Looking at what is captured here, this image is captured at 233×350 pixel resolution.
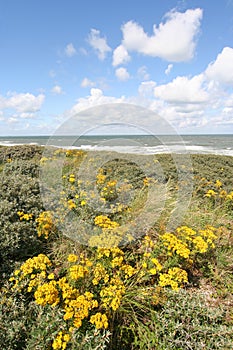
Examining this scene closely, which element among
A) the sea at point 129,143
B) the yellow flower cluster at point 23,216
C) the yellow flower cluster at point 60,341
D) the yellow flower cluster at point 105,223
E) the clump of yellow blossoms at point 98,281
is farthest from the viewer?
the sea at point 129,143

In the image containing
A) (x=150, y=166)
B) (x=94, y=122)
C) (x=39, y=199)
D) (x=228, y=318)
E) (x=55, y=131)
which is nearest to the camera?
(x=228, y=318)

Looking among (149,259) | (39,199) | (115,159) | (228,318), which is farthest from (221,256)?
(115,159)

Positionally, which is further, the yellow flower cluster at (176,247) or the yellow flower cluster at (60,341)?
the yellow flower cluster at (176,247)

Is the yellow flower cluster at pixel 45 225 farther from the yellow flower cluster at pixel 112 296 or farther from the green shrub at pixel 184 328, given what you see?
the green shrub at pixel 184 328

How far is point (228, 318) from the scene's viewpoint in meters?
2.04

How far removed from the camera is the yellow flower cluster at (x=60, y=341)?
1451mm

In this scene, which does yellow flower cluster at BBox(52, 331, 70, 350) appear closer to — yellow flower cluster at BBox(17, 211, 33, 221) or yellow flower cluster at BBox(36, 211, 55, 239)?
yellow flower cluster at BBox(36, 211, 55, 239)

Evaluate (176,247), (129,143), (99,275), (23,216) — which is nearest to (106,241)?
(99,275)

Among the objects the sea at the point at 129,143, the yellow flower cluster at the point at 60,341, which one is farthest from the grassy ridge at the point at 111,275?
the sea at the point at 129,143

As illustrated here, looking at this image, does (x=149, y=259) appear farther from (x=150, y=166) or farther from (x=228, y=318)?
(x=150, y=166)

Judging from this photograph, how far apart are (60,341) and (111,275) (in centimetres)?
88

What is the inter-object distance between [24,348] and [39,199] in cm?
193

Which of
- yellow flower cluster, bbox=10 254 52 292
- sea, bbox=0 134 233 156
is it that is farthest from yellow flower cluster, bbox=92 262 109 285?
sea, bbox=0 134 233 156

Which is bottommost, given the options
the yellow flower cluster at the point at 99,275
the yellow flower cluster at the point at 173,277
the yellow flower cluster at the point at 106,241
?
the yellow flower cluster at the point at 173,277
